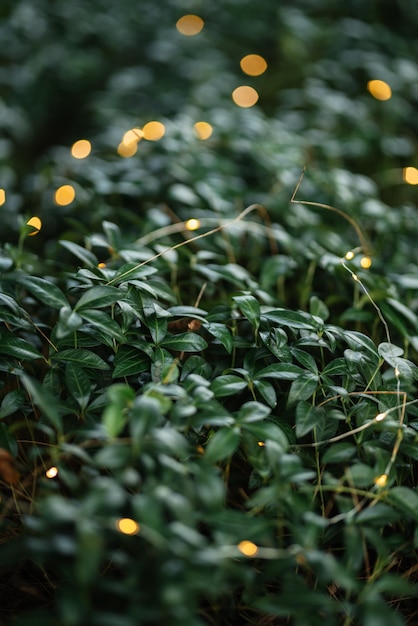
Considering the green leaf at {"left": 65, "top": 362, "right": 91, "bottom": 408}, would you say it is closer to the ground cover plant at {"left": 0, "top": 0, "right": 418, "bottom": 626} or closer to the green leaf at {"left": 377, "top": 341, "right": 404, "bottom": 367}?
the ground cover plant at {"left": 0, "top": 0, "right": 418, "bottom": 626}

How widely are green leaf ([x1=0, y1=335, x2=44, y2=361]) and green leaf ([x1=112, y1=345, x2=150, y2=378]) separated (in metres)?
0.12

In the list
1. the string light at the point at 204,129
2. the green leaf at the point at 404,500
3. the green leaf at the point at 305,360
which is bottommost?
the string light at the point at 204,129

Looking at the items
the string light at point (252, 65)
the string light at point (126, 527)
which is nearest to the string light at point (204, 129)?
the string light at point (252, 65)

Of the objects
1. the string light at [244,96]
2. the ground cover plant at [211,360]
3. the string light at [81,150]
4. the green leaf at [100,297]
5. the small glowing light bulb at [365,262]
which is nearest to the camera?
the ground cover plant at [211,360]

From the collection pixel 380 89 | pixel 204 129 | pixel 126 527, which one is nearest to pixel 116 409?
pixel 126 527

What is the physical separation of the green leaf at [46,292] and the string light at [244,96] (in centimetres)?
142

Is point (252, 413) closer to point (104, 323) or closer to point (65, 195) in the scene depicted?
point (104, 323)

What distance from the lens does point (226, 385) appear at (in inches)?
32.7

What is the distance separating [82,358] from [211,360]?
252 mm

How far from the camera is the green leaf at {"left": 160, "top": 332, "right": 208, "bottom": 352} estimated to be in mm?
900

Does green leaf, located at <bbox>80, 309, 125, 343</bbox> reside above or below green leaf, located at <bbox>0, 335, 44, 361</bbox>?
above

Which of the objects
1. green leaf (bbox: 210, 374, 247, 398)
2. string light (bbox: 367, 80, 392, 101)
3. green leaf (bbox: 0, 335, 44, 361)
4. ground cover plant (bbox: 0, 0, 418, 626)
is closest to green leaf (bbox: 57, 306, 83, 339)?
ground cover plant (bbox: 0, 0, 418, 626)

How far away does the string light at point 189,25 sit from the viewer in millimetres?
2391

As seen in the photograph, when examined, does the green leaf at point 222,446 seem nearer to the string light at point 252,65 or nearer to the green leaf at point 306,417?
the green leaf at point 306,417
